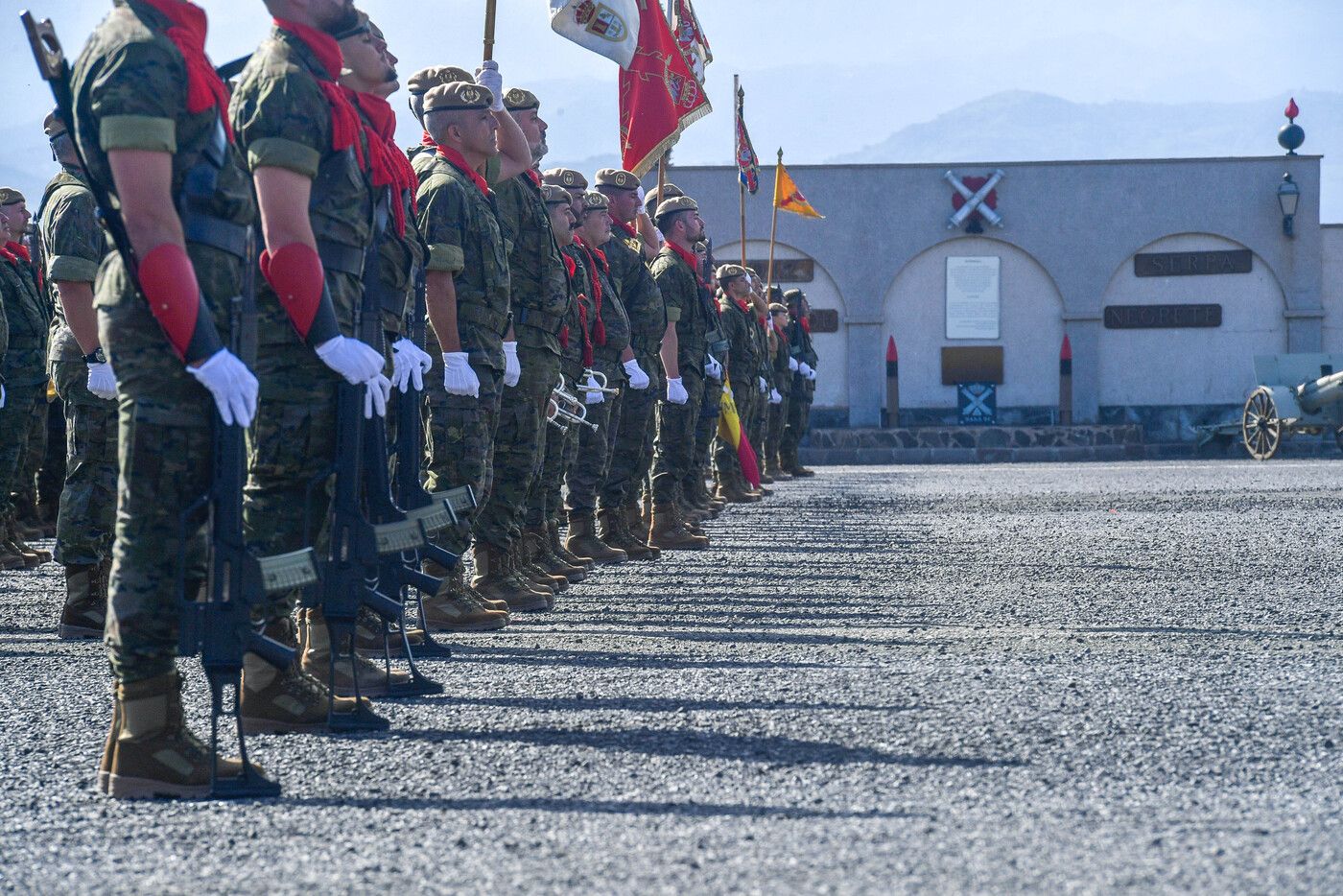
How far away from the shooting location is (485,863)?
2746 millimetres

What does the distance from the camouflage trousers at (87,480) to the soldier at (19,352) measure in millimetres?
1896

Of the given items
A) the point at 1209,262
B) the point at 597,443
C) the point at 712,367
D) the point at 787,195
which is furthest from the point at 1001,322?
the point at 597,443

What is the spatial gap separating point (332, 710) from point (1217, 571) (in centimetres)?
503

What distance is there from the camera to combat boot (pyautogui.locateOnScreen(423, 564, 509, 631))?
233 inches

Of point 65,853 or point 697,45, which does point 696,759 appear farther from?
point 697,45

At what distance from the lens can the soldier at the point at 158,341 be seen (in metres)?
3.25

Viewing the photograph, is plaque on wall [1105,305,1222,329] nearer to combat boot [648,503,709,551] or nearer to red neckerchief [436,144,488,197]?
combat boot [648,503,709,551]

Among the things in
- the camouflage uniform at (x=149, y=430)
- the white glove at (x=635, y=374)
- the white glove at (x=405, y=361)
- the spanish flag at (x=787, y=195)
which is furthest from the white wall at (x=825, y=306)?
the camouflage uniform at (x=149, y=430)

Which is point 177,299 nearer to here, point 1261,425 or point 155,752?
point 155,752

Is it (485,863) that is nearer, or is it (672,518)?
(485,863)

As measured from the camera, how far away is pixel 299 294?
3773mm

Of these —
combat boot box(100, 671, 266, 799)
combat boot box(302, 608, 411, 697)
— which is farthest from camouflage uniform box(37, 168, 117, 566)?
combat boot box(100, 671, 266, 799)

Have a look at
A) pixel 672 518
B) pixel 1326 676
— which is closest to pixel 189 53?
pixel 1326 676

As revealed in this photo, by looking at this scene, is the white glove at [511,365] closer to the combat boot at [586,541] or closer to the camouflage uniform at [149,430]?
the combat boot at [586,541]
